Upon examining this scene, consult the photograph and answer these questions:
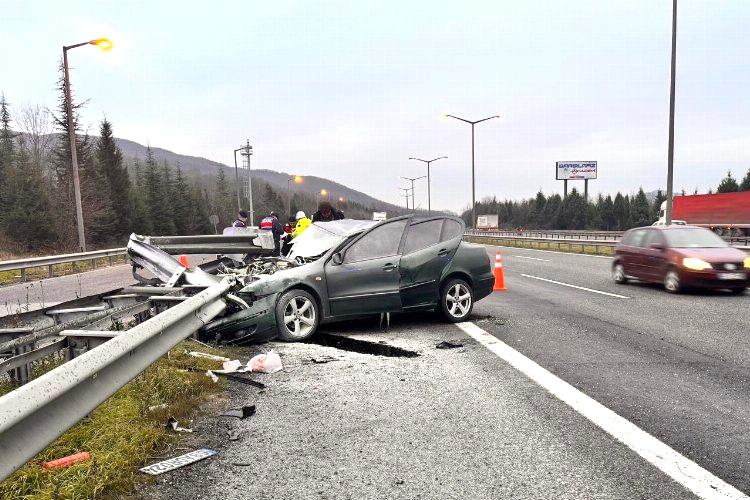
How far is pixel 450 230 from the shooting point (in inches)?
334

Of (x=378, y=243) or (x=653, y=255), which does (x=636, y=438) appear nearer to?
(x=378, y=243)

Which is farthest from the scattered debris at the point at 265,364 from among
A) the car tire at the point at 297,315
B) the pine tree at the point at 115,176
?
the pine tree at the point at 115,176

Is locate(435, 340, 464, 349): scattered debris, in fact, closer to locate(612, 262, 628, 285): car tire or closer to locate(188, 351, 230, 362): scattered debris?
locate(188, 351, 230, 362): scattered debris

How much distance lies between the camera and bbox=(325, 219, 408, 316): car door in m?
7.29

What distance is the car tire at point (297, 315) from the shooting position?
684cm

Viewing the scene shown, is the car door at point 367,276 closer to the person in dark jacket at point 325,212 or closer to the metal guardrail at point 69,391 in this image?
the metal guardrail at point 69,391

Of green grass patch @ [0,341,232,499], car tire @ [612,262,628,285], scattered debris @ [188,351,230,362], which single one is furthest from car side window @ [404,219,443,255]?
car tire @ [612,262,628,285]

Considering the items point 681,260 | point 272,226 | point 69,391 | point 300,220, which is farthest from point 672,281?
point 69,391

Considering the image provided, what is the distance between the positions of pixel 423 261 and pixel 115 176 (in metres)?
64.5

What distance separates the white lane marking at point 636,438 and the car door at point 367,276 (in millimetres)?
2165

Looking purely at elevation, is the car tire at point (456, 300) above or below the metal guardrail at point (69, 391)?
below

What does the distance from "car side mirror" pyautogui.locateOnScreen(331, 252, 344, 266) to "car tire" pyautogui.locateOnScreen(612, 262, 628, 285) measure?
9049 mm

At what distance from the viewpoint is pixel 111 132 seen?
6519 centimetres

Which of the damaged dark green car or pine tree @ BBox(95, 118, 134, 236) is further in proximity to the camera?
pine tree @ BBox(95, 118, 134, 236)
